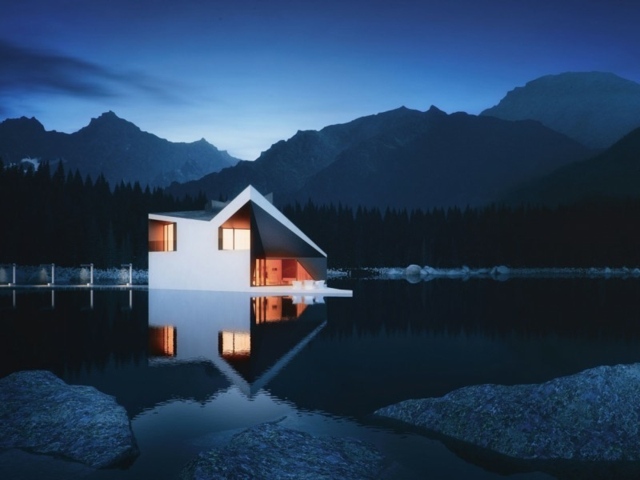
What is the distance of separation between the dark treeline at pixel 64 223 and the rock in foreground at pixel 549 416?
7077 cm

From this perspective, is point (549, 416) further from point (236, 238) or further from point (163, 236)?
point (163, 236)

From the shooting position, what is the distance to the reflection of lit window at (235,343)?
1820 centimetres

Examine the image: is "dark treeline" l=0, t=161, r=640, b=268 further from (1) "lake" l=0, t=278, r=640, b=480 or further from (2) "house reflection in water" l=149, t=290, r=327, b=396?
(1) "lake" l=0, t=278, r=640, b=480

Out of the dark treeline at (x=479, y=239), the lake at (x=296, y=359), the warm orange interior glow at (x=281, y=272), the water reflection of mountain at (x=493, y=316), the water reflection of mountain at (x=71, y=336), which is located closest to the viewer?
the lake at (x=296, y=359)

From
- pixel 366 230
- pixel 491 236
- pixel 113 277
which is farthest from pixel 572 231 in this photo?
pixel 113 277

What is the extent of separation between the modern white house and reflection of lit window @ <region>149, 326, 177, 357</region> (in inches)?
856

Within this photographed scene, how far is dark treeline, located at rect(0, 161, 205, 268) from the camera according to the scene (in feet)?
246

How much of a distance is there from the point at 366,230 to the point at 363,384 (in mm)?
101500

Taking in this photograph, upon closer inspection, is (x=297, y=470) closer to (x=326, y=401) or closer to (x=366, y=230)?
(x=326, y=401)

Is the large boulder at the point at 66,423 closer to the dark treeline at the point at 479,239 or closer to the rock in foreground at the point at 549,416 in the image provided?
the rock in foreground at the point at 549,416

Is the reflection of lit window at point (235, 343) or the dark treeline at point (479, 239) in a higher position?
the dark treeline at point (479, 239)

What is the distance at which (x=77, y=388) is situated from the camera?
11977 mm

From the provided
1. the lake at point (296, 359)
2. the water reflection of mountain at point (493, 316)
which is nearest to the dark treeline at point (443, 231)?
the water reflection of mountain at point (493, 316)

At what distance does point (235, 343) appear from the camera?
19.7m
